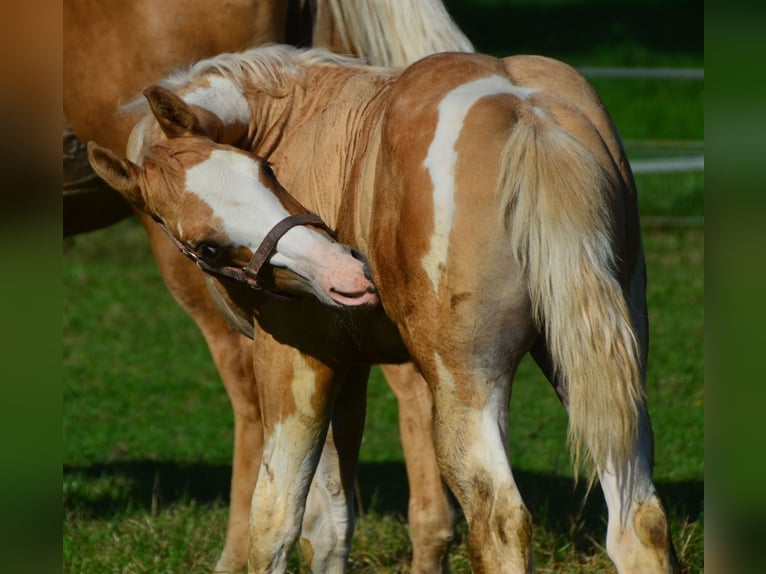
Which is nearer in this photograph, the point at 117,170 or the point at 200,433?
the point at 117,170

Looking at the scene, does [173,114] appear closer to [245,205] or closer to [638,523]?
[245,205]

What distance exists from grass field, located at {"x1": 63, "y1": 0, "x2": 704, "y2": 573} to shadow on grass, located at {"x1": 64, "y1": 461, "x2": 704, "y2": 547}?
0.5 inches

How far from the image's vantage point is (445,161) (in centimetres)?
251

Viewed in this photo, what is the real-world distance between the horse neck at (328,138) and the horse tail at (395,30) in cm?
81

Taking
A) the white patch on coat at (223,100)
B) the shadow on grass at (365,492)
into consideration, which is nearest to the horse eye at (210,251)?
the white patch on coat at (223,100)

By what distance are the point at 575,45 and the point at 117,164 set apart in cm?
2089

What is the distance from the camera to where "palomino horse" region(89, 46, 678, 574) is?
2.43 m

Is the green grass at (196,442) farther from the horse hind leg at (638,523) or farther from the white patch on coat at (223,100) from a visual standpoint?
the white patch on coat at (223,100)

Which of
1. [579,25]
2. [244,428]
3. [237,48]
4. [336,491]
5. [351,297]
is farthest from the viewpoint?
[579,25]

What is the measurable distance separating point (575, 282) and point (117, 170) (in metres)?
1.34

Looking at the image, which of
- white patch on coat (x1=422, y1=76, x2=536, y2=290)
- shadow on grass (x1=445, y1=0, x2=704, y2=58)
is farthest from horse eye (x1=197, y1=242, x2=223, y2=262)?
shadow on grass (x1=445, y1=0, x2=704, y2=58)

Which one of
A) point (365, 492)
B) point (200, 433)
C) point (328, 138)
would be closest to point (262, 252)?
point (328, 138)

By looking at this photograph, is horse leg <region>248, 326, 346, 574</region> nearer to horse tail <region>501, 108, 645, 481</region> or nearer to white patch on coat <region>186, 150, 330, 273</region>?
white patch on coat <region>186, 150, 330, 273</region>

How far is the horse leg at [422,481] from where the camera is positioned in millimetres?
3967
